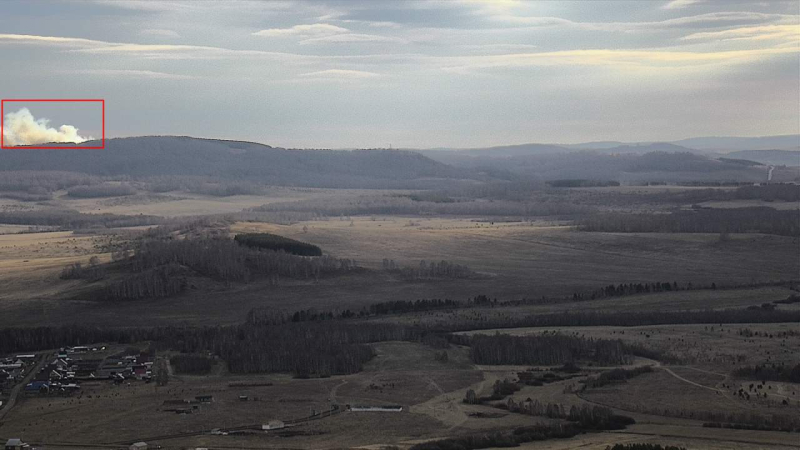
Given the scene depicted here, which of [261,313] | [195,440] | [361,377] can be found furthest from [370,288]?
[195,440]

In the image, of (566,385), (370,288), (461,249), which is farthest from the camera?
(461,249)

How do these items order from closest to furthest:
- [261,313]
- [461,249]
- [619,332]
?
[619,332]
[261,313]
[461,249]

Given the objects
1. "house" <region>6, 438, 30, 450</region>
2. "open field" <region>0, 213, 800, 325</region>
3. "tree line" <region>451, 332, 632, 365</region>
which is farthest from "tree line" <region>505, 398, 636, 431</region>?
"open field" <region>0, 213, 800, 325</region>

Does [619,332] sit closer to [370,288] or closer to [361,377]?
[361,377]

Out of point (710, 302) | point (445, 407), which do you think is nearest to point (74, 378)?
point (445, 407)

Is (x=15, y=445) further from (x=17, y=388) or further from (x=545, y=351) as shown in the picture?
(x=545, y=351)

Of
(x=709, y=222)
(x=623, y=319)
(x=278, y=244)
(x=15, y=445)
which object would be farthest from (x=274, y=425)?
(x=709, y=222)

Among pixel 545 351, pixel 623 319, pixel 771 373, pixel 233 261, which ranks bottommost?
pixel 545 351

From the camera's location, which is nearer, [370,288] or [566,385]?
[566,385]
